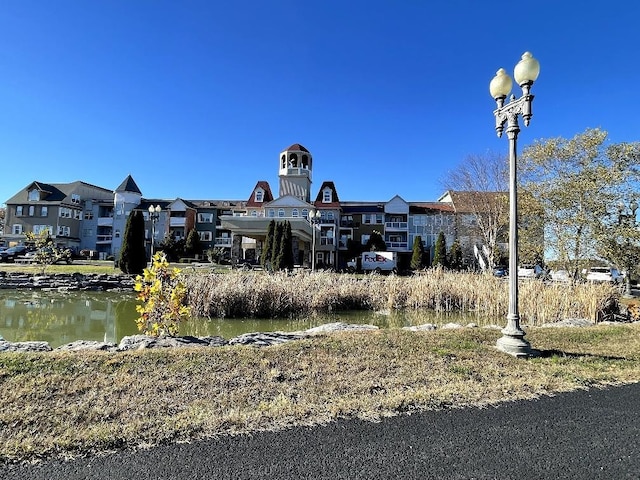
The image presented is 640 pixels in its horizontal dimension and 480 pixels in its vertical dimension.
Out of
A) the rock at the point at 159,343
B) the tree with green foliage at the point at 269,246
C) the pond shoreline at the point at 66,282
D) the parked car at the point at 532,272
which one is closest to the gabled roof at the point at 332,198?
the tree with green foliage at the point at 269,246

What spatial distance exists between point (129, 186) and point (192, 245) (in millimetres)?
13560

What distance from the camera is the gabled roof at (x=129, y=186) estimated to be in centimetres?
4947

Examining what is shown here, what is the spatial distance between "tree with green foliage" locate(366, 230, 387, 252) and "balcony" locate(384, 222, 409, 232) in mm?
2936

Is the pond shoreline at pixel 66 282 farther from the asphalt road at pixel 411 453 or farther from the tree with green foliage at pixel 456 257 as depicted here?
the tree with green foliage at pixel 456 257

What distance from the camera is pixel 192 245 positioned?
4394 centimetres

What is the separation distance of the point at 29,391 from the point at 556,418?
462cm

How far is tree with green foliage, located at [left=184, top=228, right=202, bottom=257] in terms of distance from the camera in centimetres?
4372

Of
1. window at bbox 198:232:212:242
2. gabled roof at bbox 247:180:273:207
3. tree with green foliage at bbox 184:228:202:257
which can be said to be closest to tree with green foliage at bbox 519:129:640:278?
gabled roof at bbox 247:180:273:207

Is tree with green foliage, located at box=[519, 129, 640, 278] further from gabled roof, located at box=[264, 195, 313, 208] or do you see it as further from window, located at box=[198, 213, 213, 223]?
window, located at box=[198, 213, 213, 223]

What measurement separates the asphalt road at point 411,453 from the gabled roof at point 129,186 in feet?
173

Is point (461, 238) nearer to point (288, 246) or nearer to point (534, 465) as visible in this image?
point (288, 246)

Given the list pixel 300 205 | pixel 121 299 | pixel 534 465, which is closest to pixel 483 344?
pixel 534 465

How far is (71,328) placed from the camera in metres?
9.68

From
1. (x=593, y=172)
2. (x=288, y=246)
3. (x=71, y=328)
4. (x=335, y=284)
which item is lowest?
(x=71, y=328)
